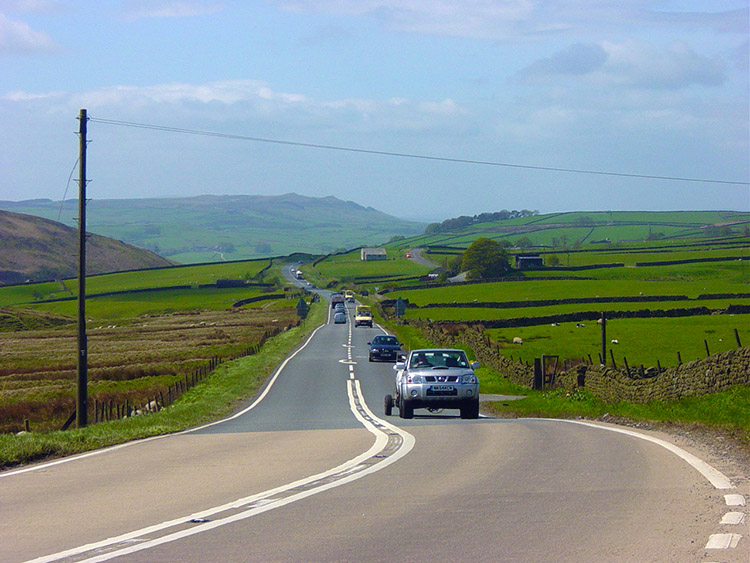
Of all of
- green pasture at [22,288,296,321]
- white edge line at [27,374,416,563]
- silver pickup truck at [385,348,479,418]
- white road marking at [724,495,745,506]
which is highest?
white road marking at [724,495,745,506]

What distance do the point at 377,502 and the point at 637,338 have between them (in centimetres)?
5702

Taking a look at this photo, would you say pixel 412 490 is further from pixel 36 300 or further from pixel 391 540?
pixel 36 300

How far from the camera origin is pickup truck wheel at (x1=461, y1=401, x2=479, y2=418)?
2219 cm

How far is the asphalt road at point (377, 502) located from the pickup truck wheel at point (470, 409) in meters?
6.24

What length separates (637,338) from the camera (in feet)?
205

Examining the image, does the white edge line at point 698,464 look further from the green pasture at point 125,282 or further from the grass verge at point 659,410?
the green pasture at point 125,282

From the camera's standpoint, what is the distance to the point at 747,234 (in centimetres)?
18575

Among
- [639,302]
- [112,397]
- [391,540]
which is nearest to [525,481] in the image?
[391,540]

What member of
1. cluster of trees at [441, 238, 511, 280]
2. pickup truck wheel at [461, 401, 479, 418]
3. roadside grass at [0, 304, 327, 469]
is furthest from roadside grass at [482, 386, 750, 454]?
cluster of trees at [441, 238, 511, 280]

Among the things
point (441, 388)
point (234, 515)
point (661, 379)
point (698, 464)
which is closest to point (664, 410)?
point (661, 379)

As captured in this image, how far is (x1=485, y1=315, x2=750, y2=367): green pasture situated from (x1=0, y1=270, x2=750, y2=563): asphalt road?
37586mm

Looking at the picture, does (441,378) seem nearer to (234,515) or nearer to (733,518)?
(234,515)

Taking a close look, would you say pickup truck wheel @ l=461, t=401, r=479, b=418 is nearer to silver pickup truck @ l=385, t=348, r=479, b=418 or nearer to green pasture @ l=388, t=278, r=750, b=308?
silver pickup truck @ l=385, t=348, r=479, b=418

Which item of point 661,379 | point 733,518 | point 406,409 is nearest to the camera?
point 733,518
